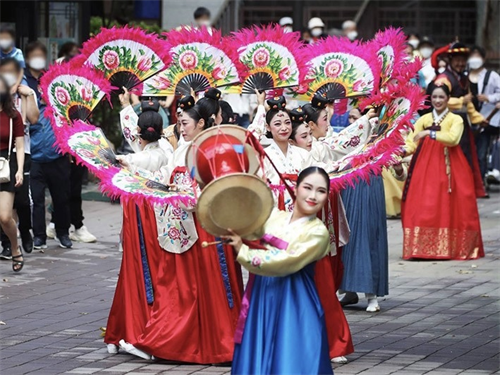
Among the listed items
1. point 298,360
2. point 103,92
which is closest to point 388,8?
point 103,92

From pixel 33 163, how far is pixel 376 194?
4.00 m

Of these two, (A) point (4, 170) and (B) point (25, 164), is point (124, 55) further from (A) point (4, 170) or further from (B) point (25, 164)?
(B) point (25, 164)

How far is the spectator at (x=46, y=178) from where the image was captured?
11.9m

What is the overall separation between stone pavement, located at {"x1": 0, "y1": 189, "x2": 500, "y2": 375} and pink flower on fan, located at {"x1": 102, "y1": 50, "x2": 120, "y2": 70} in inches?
72.1

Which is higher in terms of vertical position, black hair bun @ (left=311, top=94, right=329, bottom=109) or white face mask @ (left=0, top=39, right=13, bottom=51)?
white face mask @ (left=0, top=39, right=13, bottom=51)

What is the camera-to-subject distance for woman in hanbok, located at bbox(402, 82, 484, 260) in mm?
11844

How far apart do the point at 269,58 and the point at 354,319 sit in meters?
2.10

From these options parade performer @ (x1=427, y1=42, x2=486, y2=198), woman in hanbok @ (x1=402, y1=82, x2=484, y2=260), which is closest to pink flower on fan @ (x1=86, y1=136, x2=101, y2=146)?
woman in hanbok @ (x1=402, y1=82, x2=484, y2=260)

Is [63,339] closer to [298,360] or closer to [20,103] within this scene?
[298,360]

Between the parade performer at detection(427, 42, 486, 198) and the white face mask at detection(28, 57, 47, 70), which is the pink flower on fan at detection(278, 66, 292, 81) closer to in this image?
the white face mask at detection(28, 57, 47, 70)

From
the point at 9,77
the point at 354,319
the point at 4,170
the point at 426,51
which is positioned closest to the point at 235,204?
the point at 9,77

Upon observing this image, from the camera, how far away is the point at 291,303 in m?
5.97

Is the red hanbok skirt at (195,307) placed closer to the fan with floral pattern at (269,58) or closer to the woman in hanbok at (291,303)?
the fan with floral pattern at (269,58)

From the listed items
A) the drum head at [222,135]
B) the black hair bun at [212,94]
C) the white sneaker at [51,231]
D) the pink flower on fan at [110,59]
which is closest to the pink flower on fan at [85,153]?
the pink flower on fan at [110,59]
